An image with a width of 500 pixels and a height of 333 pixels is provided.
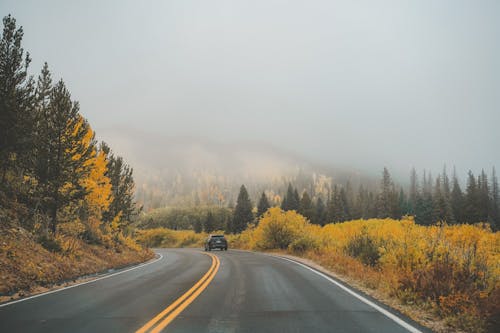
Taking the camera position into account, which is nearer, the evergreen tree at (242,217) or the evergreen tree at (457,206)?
the evergreen tree at (457,206)

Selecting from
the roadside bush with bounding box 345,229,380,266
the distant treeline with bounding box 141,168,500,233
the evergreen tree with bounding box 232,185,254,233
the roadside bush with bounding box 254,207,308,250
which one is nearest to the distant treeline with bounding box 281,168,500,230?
the distant treeline with bounding box 141,168,500,233

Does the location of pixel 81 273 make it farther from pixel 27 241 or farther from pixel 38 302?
pixel 38 302

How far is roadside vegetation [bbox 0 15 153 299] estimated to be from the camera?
12.2 meters

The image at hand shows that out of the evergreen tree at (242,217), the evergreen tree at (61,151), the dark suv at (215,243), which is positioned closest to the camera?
the evergreen tree at (61,151)

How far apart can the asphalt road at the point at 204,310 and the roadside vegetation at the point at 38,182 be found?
263 cm

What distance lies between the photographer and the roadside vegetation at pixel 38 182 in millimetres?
12188

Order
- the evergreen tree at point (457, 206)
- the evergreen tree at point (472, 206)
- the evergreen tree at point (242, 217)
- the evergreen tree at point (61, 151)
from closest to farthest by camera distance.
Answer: the evergreen tree at point (61, 151)
the evergreen tree at point (472, 206)
the evergreen tree at point (457, 206)
the evergreen tree at point (242, 217)

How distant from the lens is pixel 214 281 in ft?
38.8

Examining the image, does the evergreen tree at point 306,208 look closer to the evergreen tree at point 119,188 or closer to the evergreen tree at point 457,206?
the evergreen tree at point 457,206

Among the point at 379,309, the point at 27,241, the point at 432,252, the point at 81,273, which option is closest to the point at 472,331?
the point at 379,309

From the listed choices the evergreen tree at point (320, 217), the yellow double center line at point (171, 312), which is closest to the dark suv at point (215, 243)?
the yellow double center line at point (171, 312)

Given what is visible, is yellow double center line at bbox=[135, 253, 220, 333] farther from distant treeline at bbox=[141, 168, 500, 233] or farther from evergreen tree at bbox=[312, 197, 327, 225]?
evergreen tree at bbox=[312, 197, 327, 225]

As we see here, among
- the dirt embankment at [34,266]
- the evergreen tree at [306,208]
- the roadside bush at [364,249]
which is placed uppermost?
the evergreen tree at [306,208]

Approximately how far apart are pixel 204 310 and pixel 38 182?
13.2 m
